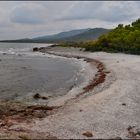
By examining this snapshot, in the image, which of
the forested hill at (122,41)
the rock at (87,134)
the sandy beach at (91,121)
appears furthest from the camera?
the forested hill at (122,41)

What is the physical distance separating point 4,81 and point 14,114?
1015 inches

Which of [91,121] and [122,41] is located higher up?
[122,41]

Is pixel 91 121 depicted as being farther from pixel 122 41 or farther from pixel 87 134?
pixel 122 41

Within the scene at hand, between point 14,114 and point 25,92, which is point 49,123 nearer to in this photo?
point 14,114

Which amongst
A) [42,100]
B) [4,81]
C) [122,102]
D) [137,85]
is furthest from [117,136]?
[4,81]

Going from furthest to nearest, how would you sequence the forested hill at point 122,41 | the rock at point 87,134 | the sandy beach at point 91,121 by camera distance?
1. the forested hill at point 122,41
2. the sandy beach at point 91,121
3. the rock at point 87,134

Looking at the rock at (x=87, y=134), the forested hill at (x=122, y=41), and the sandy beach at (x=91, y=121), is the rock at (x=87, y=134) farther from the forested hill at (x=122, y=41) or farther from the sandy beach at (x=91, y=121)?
the forested hill at (x=122, y=41)

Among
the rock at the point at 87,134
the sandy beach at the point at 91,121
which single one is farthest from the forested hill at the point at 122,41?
the rock at the point at 87,134

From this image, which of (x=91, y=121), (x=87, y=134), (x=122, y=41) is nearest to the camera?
(x=87, y=134)

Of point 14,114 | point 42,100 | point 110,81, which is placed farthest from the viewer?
point 110,81

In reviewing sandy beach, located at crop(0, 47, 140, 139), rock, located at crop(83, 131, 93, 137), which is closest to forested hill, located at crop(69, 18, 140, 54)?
sandy beach, located at crop(0, 47, 140, 139)

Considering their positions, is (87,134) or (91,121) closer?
(87,134)

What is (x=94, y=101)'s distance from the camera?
36.2 metres

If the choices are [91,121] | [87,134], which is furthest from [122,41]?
[87,134]
